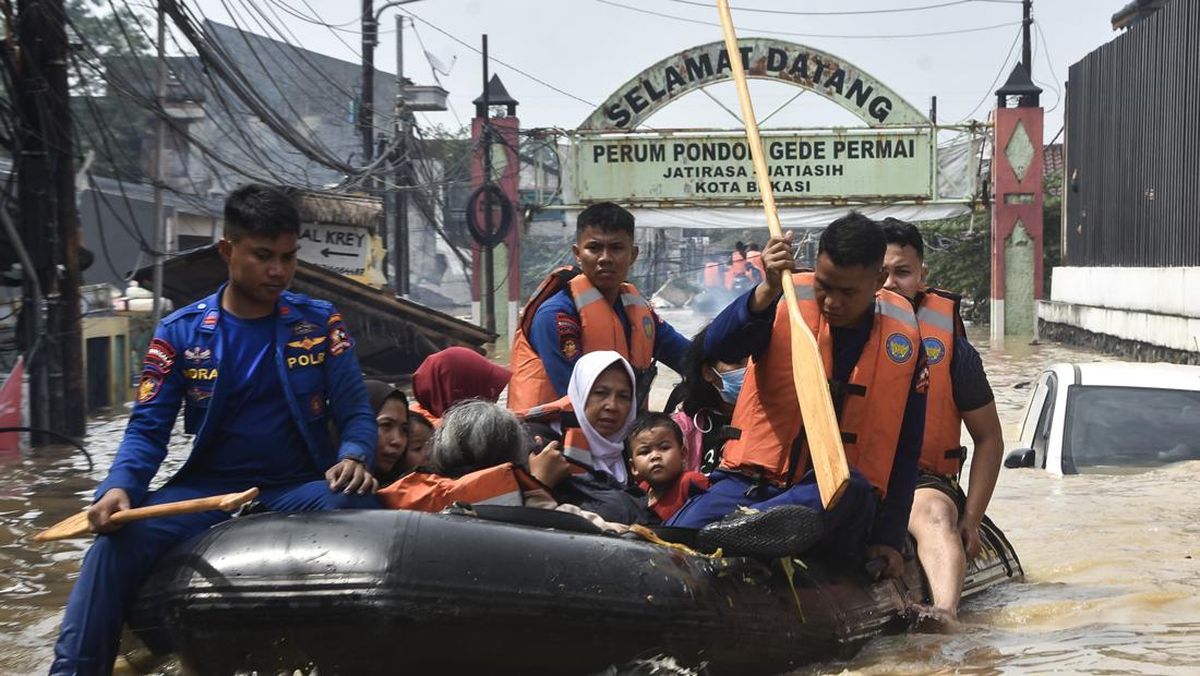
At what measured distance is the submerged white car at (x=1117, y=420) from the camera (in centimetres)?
805

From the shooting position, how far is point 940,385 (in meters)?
5.54

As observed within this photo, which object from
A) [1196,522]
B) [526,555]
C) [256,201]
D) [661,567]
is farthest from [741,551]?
[1196,522]

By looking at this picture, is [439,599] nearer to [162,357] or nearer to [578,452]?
[162,357]

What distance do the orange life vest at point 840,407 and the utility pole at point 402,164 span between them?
17.1 m

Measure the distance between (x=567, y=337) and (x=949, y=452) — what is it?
4.98 feet

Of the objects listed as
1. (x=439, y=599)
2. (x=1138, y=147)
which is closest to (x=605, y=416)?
(x=439, y=599)

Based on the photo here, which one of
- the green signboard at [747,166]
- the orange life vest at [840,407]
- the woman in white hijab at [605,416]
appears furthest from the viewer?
the green signboard at [747,166]

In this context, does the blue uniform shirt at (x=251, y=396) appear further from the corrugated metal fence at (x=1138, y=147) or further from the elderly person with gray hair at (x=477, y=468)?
the corrugated metal fence at (x=1138, y=147)

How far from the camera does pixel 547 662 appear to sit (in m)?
4.19

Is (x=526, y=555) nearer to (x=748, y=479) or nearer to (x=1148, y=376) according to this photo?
(x=748, y=479)

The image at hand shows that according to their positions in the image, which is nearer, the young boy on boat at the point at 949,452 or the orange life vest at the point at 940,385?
the young boy on boat at the point at 949,452

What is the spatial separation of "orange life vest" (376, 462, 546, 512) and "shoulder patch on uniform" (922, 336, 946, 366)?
1.66 meters

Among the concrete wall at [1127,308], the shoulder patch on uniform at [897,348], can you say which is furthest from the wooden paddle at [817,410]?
the concrete wall at [1127,308]

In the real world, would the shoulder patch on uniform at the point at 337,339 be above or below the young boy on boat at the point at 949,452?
above
